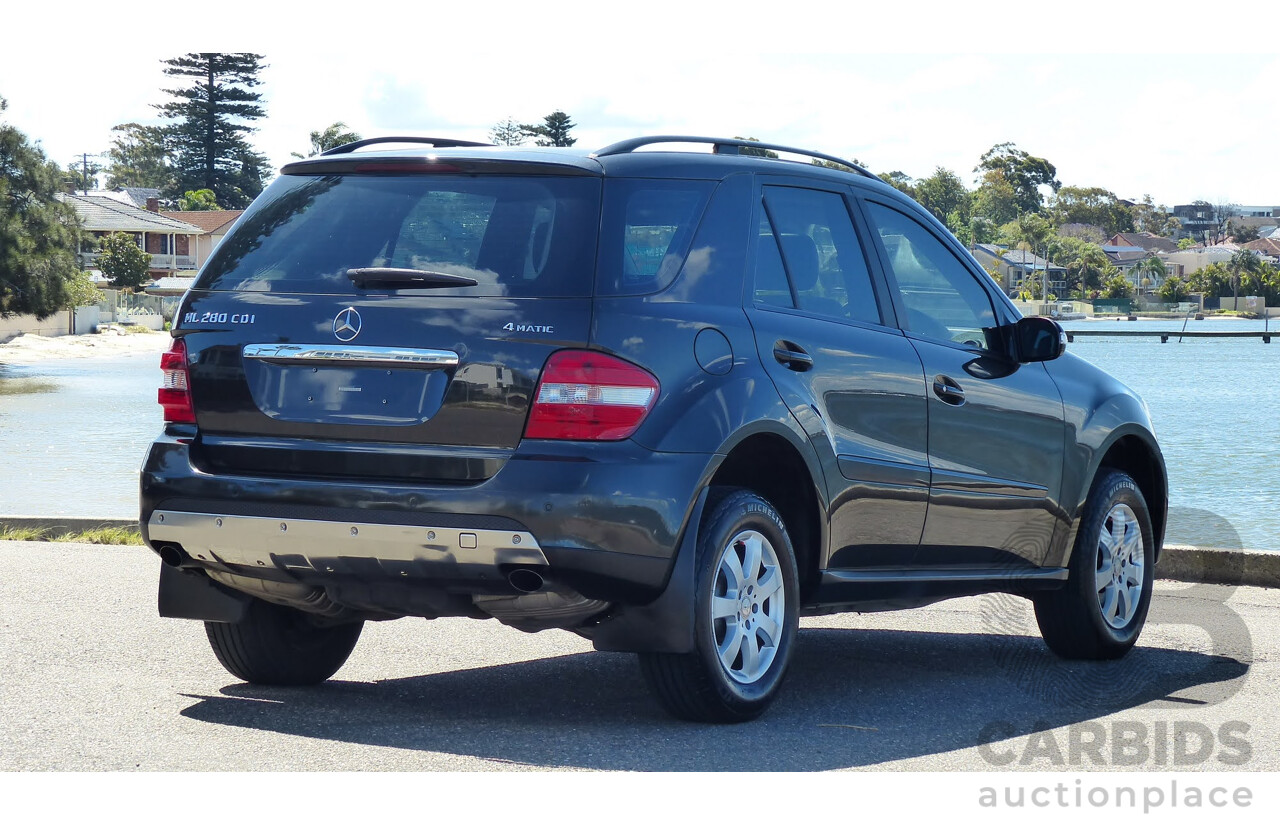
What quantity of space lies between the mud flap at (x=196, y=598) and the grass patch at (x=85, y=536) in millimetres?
5335

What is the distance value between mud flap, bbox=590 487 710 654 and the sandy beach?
205ft

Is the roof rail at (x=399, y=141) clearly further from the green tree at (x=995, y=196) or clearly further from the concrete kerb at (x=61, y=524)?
the green tree at (x=995, y=196)

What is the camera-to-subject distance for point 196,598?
5.84 m

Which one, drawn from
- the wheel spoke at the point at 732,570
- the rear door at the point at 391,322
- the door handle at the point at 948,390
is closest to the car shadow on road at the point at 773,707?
the wheel spoke at the point at 732,570

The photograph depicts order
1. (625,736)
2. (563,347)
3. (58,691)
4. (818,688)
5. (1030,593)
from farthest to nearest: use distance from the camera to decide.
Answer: (1030,593) → (818,688) → (58,691) → (625,736) → (563,347)

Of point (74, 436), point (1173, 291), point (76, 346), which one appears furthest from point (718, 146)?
point (1173, 291)

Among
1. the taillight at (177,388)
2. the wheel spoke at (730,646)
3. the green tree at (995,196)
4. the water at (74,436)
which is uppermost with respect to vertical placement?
the green tree at (995,196)

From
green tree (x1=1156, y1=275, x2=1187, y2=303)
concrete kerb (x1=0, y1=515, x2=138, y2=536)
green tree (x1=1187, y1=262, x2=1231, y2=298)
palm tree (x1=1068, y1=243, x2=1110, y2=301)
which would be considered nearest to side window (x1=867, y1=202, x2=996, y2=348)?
concrete kerb (x1=0, y1=515, x2=138, y2=536)

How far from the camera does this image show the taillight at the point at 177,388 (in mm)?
5566

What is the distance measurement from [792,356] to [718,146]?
810mm

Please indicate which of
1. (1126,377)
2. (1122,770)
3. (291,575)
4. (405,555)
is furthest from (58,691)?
(1126,377)

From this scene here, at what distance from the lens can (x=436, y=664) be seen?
695cm

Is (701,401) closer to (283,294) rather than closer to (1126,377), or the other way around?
(283,294)

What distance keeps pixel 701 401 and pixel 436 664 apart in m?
2.23
